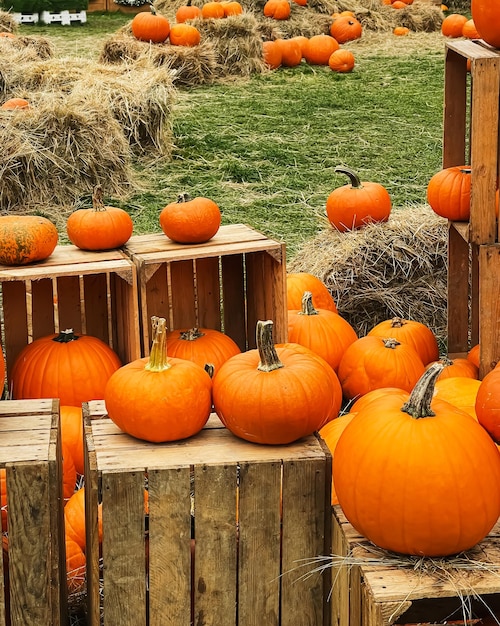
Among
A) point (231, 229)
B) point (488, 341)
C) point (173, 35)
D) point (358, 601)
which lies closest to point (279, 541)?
point (358, 601)

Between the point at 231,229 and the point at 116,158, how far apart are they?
369 centimetres

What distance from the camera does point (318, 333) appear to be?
4.57 m

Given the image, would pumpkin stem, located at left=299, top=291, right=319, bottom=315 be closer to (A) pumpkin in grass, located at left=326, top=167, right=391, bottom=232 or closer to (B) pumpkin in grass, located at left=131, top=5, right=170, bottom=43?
(A) pumpkin in grass, located at left=326, top=167, right=391, bottom=232

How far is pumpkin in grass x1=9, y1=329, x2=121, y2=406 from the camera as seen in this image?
4.07 m

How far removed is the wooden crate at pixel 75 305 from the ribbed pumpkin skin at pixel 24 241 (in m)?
0.04

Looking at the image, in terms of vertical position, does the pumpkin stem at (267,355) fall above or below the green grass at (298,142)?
above

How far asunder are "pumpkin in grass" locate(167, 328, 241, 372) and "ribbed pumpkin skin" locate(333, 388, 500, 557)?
5.80ft

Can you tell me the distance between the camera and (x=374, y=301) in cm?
538

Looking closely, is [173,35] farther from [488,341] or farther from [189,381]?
[189,381]

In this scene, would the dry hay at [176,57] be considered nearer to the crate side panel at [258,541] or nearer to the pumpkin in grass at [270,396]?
the pumpkin in grass at [270,396]

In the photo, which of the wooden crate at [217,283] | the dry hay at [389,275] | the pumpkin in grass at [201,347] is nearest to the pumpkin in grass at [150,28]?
the dry hay at [389,275]

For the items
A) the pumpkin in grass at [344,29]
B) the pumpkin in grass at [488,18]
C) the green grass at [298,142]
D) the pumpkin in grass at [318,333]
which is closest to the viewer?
the pumpkin in grass at [488,18]

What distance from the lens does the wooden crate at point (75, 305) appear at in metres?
4.15

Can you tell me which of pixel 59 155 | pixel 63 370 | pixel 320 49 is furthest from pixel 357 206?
pixel 320 49
